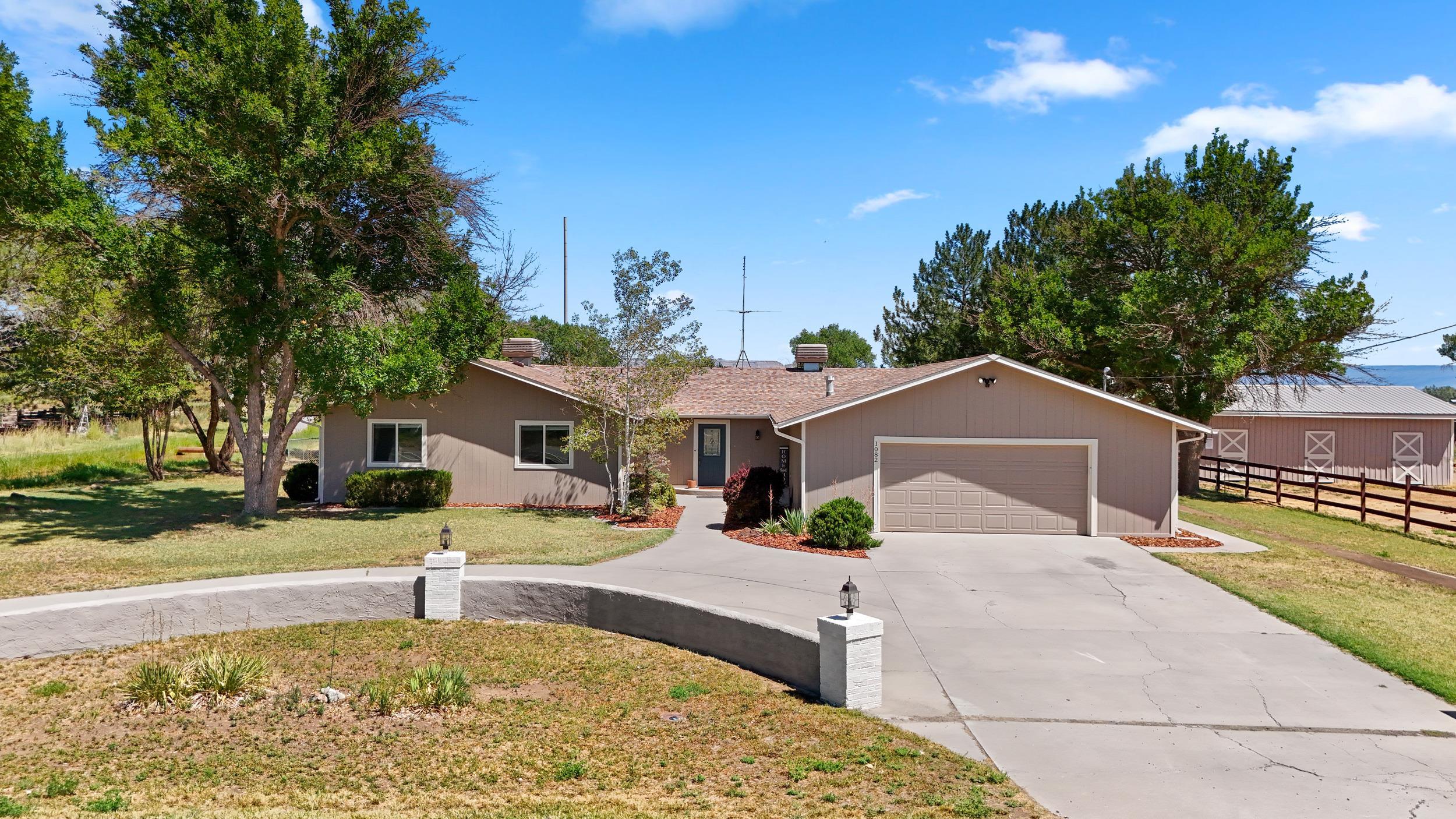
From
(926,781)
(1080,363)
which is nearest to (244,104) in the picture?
(926,781)

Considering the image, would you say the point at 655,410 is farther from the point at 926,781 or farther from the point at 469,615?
the point at 926,781

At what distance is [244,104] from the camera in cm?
1416

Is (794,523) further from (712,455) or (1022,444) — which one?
(712,455)

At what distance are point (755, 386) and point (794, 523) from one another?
371 inches

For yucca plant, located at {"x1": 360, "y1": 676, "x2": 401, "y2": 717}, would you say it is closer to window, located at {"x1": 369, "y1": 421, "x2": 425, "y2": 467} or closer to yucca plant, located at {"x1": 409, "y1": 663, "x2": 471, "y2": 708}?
yucca plant, located at {"x1": 409, "y1": 663, "x2": 471, "y2": 708}

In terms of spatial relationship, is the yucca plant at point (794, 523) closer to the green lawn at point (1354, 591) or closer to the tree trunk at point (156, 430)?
the green lawn at point (1354, 591)

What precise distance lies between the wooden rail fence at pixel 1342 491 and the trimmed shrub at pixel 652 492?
15639 millimetres

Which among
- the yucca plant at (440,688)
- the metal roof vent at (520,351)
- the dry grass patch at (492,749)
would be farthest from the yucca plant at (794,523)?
the metal roof vent at (520,351)

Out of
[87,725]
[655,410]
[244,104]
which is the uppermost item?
[244,104]

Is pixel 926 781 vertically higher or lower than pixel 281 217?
lower

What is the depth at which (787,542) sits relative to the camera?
596 inches

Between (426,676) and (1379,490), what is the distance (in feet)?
102

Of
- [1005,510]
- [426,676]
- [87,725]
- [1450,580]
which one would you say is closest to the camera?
[87,725]

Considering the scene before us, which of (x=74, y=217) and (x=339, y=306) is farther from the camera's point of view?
(x=339, y=306)
